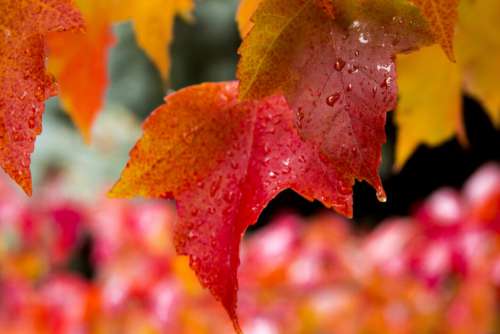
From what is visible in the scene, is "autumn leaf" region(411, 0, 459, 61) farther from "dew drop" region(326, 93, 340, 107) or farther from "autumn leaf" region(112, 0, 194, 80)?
"autumn leaf" region(112, 0, 194, 80)

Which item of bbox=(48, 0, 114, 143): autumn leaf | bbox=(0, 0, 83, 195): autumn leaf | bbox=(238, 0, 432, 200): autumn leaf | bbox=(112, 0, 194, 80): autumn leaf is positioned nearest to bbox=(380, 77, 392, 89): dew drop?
bbox=(238, 0, 432, 200): autumn leaf

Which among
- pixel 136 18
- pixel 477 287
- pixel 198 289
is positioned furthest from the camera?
pixel 477 287

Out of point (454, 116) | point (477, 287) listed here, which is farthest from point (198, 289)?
point (454, 116)

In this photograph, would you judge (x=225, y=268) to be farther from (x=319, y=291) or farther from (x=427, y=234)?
(x=427, y=234)

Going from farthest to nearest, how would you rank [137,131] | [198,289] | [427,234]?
[137,131] < [427,234] < [198,289]

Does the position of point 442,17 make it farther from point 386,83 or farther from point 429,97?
point 429,97

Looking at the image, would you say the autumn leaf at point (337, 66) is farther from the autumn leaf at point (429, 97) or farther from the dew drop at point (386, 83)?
the autumn leaf at point (429, 97)

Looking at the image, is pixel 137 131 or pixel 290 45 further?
pixel 137 131
